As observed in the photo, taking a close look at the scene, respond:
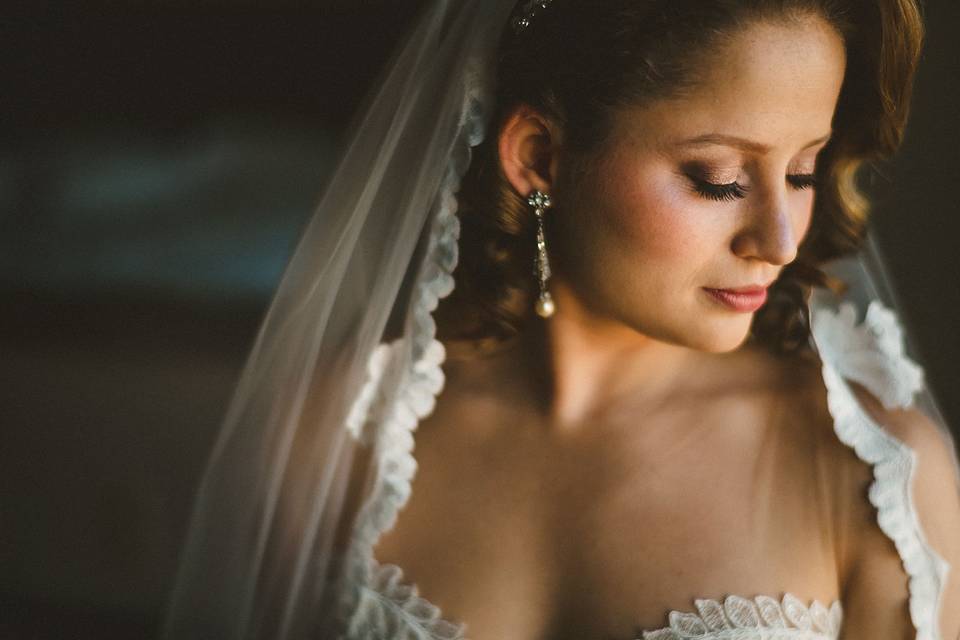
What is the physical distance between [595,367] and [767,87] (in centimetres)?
50

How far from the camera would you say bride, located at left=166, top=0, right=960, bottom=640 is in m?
1.04

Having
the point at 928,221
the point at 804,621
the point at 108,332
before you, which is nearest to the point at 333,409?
the point at 804,621

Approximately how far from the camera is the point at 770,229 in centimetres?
103

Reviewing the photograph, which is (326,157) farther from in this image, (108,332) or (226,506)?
(226,506)

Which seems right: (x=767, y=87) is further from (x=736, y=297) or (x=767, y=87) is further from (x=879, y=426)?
(x=879, y=426)

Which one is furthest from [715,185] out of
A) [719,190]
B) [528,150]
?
[528,150]

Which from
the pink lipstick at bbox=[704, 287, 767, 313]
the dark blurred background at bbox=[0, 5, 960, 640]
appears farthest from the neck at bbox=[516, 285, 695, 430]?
the dark blurred background at bbox=[0, 5, 960, 640]

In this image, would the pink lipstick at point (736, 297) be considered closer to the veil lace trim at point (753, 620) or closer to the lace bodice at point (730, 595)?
the lace bodice at point (730, 595)

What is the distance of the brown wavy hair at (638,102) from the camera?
1.04m

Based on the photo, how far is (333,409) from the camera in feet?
4.34

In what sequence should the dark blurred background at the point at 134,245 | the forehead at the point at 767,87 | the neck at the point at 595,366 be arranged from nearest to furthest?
the forehead at the point at 767,87 < the neck at the point at 595,366 < the dark blurred background at the point at 134,245

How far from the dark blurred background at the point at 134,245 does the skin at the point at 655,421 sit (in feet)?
5.20

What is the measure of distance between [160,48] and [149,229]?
0.62 meters

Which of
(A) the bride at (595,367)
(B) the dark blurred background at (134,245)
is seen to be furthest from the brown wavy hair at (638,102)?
(B) the dark blurred background at (134,245)
